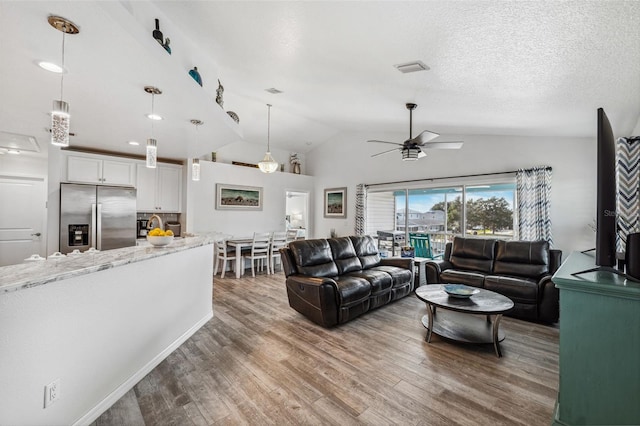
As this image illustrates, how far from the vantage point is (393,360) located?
8.73 feet

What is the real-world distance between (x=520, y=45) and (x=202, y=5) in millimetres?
2662

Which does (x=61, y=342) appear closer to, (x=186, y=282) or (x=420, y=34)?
(x=186, y=282)

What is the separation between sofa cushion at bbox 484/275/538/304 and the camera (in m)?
3.61

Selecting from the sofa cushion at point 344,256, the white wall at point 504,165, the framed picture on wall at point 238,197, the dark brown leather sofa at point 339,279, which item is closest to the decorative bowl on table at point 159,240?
the dark brown leather sofa at point 339,279

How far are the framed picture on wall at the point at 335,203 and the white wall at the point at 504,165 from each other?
147mm

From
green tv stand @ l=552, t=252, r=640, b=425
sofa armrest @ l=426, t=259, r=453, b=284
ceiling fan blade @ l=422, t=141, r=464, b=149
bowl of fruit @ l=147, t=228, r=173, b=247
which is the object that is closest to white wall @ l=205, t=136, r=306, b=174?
bowl of fruit @ l=147, t=228, r=173, b=247

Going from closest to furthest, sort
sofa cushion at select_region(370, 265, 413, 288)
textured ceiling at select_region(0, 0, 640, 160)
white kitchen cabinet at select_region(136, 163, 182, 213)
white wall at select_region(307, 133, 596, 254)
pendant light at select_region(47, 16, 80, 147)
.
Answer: pendant light at select_region(47, 16, 80, 147)
textured ceiling at select_region(0, 0, 640, 160)
sofa cushion at select_region(370, 265, 413, 288)
white wall at select_region(307, 133, 596, 254)
white kitchen cabinet at select_region(136, 163, 182, 213)

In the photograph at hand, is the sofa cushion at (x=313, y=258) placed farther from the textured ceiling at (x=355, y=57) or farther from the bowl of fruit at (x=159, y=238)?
the textured ceiling at (x=355, y=57)

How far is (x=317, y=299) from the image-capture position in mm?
3395

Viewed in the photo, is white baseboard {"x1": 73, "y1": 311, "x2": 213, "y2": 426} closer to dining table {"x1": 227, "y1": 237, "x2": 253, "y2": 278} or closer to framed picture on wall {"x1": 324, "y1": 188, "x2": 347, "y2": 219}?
dining table {"x1": 227, "y1": 237, "x2": 253, "y2": 278}

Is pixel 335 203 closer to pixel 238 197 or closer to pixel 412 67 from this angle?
pixel 238 197

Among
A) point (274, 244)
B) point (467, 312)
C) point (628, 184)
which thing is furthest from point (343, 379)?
point (274, 244)

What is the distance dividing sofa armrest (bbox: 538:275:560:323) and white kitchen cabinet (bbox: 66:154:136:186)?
6.76 metres

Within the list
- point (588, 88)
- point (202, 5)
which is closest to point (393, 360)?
point (588, 88)
